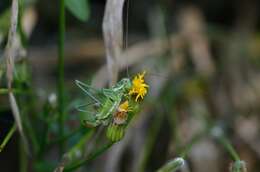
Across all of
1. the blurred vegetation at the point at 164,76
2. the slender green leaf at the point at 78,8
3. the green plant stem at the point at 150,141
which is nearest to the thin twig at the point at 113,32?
the slender green leaf at the point at 78,8

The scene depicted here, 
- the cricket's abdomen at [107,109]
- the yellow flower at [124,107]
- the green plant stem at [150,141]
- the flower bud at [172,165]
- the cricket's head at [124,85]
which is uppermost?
the cricket's head at [124,85]

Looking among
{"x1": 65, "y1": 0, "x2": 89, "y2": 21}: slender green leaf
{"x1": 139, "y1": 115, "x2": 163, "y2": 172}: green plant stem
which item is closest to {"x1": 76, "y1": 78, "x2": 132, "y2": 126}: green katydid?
{"x1": 65, "y1": 0, "x2": 89, "y2": 21}: slender green leaf

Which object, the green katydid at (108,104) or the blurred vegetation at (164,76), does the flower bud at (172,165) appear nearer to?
the green katydid at (108,104)

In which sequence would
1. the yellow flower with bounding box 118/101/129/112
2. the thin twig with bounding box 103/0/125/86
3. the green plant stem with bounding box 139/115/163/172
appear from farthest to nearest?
the green plant stem with bounding box 139/115/163/172 → the thin twig with bounding box 103/0/125/86 → the yellow flower with bounding box 118/101/129/112

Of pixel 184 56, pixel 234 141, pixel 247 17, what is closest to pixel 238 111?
pixel 234 141

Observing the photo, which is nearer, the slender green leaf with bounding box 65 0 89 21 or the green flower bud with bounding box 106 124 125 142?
the green flower bud with bounding box 106 124 125 142

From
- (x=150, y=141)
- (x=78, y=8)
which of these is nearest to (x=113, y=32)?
(x=78, y=8)

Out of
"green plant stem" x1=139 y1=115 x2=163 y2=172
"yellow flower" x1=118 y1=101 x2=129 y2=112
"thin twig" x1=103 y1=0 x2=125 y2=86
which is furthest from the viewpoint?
"green plant stem" x1=139 y1=115 x2=163 y2=172

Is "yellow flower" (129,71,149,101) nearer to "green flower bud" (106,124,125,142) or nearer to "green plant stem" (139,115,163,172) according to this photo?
"green flower bud" (106,124,125,142)

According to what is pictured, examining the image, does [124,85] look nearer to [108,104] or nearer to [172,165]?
[108,104]
